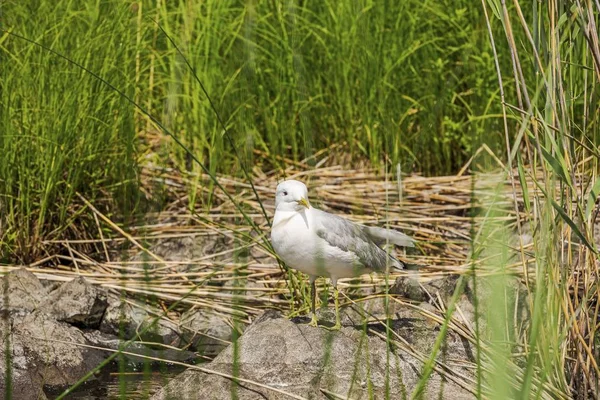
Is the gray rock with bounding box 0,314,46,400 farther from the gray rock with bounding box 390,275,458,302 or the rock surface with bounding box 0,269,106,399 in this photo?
the gray rock with bounding box 390,275,458,302

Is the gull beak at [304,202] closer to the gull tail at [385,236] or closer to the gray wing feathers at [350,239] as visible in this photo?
the gray wing feathers at [350,239]

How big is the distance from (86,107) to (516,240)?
6.60ft

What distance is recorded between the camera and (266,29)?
5777 millimetres

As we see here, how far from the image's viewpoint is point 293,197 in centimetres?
Answer: 334

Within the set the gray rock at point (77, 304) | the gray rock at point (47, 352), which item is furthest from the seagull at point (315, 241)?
the gray rock at point (77, 304)

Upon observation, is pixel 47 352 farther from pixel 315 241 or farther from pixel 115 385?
pixel 315 241

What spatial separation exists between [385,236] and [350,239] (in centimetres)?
26

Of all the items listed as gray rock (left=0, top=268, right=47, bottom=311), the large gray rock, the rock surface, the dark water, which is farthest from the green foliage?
the large gray rock

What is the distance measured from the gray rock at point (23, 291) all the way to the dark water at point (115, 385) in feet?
1.54

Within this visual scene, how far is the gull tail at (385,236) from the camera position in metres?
3.37

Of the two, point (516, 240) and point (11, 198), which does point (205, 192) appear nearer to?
point (11, 198)

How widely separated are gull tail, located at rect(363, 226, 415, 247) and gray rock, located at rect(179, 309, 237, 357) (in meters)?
0.71

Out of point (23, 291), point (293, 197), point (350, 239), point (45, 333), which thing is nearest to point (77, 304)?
point (23, 291)

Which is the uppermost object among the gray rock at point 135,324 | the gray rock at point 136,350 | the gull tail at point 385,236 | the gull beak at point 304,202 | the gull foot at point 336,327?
the gull beak at point 304,202
